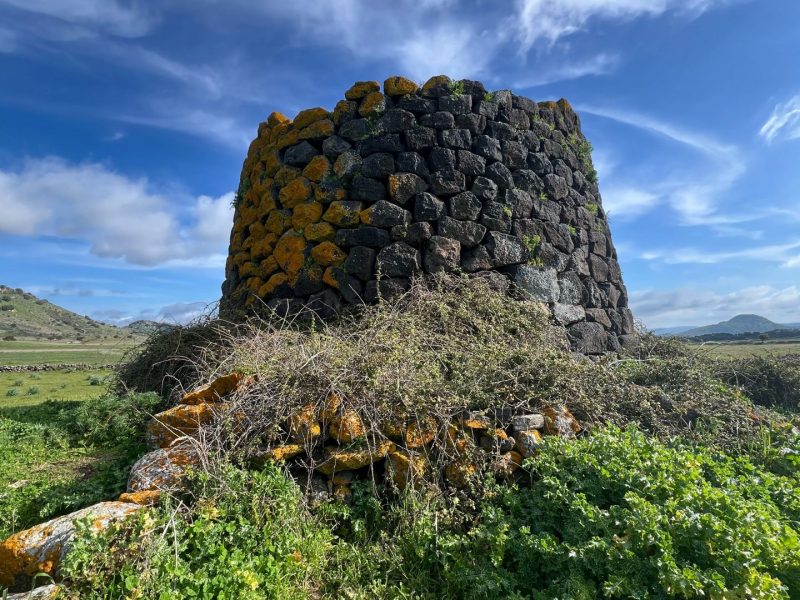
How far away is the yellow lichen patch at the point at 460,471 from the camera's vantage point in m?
3.37

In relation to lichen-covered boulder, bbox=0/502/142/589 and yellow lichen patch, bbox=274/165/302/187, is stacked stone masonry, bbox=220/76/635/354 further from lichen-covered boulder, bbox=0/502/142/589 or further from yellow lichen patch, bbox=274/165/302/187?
lichen-covered boulder, bbox=0/502/142/589

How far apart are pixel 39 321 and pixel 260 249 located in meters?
44.5

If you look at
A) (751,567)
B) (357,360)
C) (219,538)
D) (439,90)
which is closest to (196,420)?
(219,538)

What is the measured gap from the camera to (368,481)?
3.41 metres

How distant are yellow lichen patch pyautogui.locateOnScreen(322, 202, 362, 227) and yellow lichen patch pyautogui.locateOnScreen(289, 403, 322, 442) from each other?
122 inches

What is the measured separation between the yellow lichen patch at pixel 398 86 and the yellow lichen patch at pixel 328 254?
240 centimetres

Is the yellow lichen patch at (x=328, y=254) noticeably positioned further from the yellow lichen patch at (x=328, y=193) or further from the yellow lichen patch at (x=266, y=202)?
the yellow lichen patch at (x=266, y=202)

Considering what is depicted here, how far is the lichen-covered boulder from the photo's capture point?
2.43m

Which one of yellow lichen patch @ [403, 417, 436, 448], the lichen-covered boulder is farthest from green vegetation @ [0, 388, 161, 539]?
yellow lichen patch @ [403, 417, 436, 448]

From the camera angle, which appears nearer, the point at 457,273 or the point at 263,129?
the point at 457,273

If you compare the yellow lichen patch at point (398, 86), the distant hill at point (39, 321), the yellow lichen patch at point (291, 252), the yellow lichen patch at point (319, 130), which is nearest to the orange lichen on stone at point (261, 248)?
the yellow lichen patch at point (291, 252)

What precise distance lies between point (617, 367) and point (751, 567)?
12.0ft

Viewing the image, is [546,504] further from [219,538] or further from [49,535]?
[49,535]

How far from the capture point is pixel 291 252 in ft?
20.5
